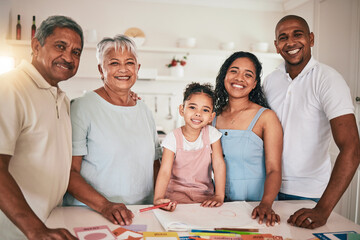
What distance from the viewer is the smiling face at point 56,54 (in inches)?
52.2

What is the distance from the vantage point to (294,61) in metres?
1.69

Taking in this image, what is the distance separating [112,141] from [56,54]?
463 millimetres

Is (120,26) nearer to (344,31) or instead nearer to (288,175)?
(344,31)

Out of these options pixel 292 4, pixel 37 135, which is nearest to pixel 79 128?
pixel 37 135

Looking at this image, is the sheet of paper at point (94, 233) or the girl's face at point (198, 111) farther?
the girl's face at point (198, 111)

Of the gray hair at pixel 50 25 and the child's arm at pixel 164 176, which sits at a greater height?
the gray hair at pixel 50 25

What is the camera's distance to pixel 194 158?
1.60m

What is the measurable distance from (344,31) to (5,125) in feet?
11.2

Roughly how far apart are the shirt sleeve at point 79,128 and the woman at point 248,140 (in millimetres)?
705

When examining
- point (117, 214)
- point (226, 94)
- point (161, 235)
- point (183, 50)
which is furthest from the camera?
point (183, 50)

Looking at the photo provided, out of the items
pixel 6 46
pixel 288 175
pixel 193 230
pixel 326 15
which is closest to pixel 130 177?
pixel 193 230

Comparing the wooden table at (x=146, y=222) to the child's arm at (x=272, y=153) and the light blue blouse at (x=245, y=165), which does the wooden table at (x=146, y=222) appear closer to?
the child's arm at (x=272, y=153)

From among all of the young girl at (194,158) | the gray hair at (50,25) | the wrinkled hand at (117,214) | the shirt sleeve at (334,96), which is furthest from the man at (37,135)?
the shirt sleeve at (334,96)

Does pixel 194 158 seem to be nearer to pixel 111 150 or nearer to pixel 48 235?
pixel 111 150
